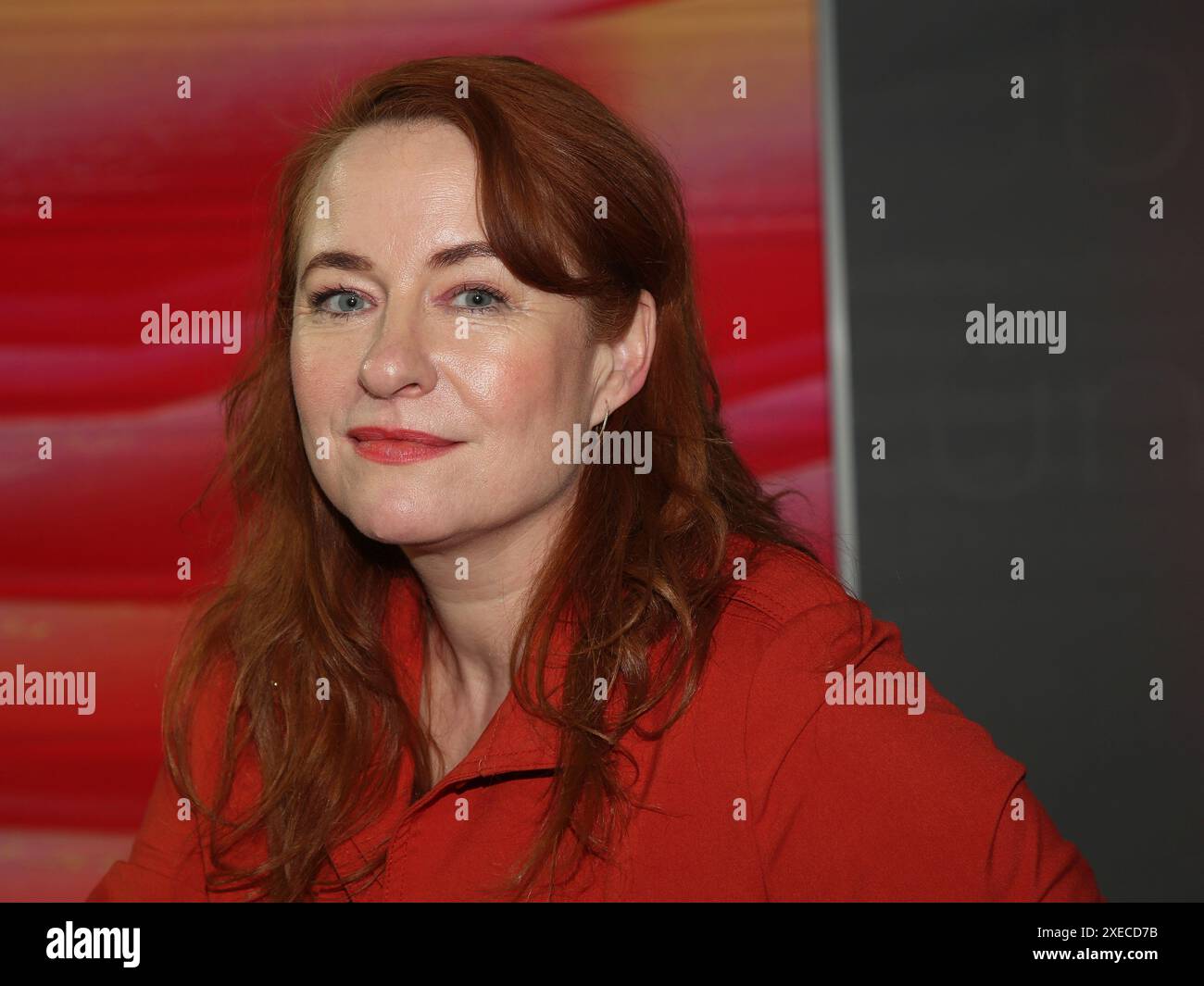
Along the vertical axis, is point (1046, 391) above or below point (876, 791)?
above

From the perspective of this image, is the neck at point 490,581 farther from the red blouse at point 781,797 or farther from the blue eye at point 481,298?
the blue eye at point 481,298

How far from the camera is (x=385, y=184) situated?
115cm

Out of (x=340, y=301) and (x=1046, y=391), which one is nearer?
(x=340, y=301)

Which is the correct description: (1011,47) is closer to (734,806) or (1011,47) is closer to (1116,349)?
(1116,349)

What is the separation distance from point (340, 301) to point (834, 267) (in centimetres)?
92

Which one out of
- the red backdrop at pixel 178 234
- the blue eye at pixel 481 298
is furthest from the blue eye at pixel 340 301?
the red backdrop at pixel 178 234

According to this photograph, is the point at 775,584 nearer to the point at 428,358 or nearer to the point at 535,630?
the point at 535,630

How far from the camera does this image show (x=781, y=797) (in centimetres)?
104

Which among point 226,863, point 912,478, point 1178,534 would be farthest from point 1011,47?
point 226,863

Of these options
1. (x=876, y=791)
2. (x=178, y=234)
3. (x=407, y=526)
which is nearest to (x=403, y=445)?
(x=407, y=526)

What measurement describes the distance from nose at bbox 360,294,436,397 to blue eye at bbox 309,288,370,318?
0.06m

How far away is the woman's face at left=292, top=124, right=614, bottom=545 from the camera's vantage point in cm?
112

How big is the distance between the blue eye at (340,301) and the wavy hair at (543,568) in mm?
108

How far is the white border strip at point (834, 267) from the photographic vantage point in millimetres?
1836
